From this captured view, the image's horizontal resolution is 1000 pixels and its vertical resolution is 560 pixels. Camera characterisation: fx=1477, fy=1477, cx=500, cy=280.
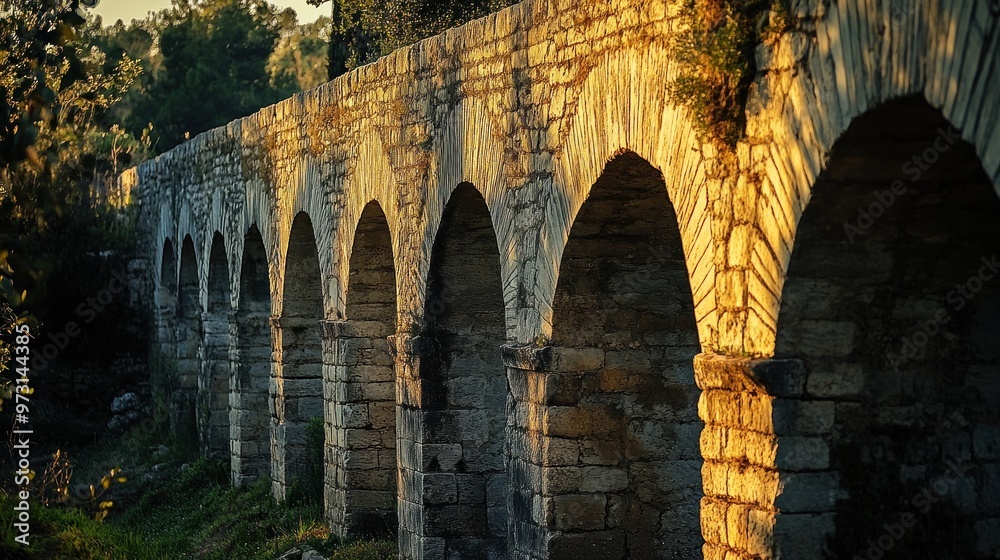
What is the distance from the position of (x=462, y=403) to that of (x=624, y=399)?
7.73 feet

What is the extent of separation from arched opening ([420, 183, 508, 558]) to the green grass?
1.31 meters

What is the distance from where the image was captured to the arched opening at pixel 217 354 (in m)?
17.9

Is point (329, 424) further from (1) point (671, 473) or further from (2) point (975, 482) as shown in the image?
(2) point (975, 482)

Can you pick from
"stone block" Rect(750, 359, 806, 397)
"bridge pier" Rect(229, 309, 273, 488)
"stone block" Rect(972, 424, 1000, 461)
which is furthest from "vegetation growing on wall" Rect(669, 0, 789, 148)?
"bridge pier" Rect(229, 309, 273, 488)

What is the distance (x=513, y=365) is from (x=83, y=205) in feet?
49.1

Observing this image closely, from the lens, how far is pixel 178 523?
1527cm

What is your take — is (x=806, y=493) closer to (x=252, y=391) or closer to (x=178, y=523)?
(x=178, y=523)

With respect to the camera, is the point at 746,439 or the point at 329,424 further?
the point at 329,424

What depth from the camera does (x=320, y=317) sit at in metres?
14.6

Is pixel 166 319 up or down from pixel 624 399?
up

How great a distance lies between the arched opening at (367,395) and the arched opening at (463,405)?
200cm

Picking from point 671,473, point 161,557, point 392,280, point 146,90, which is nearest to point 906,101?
point 671,473

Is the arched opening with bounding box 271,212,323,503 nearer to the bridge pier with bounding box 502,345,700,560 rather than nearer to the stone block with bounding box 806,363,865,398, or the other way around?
the bridge pier with bounding box 502,345,700,560

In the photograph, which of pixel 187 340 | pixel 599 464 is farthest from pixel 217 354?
pixel 599 464
